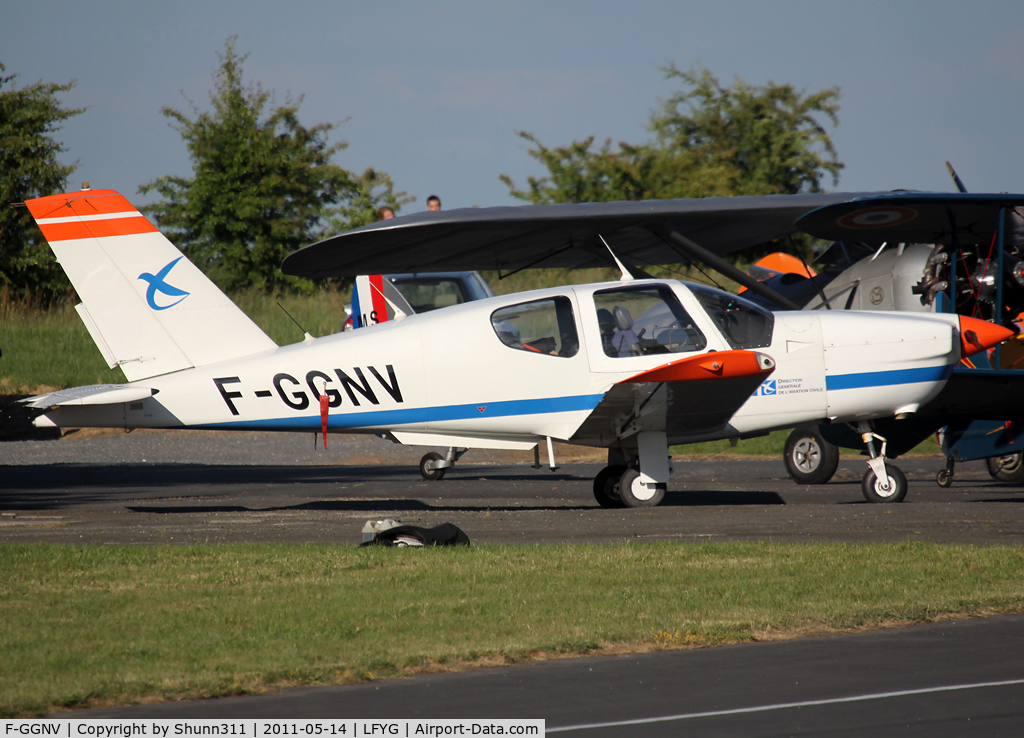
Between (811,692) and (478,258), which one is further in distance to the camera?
(478,258)

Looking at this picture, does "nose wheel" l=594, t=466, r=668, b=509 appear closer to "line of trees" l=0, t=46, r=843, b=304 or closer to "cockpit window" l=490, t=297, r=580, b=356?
"cockpit window" l=490, t=297, r=580, b=356

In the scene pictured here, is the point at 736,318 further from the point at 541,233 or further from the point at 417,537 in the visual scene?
the point at 541,233

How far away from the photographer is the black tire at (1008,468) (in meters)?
14.4

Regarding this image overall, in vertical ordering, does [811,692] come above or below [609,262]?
below

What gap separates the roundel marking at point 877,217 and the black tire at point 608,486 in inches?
155

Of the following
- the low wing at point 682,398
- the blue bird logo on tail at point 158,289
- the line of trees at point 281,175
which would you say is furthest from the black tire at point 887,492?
the line of trees at point 281,175

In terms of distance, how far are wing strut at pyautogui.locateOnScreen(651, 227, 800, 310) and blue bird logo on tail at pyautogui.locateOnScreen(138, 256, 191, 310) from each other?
20.8 ft

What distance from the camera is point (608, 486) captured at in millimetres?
11336

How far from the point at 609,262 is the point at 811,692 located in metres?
10.1

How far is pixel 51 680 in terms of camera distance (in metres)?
4.46

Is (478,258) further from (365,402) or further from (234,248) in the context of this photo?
(234,248)

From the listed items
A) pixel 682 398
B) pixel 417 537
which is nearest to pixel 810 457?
pixel 682 398

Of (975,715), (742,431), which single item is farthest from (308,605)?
(742,431)

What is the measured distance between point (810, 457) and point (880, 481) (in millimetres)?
3325
